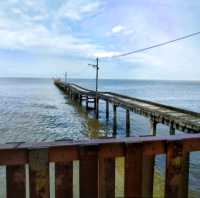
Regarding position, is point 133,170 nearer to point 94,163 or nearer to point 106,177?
point 106,177

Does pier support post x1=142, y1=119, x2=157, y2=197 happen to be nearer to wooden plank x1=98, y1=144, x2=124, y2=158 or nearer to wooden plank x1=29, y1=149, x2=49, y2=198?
wooden plank x1=98, y1=144, x2=124, y2=158

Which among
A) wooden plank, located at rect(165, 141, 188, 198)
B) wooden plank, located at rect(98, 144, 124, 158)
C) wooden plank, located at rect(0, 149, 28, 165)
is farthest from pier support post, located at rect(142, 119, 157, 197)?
wooden plank, located at rect(0, 149, 28, 165)

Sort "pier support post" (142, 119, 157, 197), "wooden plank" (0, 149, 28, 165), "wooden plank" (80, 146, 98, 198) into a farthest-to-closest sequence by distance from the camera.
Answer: "pier support post" (142, 119, 157, 197)
"wooden plank" (80, 146, 98, 198)
"wooden plank" (0, 149, 28, 165)

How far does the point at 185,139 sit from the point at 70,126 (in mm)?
22110

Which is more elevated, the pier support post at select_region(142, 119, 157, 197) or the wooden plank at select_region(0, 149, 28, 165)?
the wooden plank at select_region(0, 149, 28, 165)

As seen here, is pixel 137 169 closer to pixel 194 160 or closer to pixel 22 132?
pixel 194 160

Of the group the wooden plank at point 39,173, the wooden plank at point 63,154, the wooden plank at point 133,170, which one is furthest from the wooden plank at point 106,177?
the wooden plank at point 39,173

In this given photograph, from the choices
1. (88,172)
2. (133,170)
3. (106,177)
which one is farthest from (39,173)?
(133,170)

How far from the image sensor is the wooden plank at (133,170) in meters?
2.52

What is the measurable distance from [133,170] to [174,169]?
1.41 feet

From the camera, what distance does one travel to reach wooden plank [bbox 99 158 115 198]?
2520mm

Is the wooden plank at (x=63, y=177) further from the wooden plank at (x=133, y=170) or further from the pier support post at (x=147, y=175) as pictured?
the pier support post at (x=147, y=175)

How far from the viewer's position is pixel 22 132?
20.6 meters

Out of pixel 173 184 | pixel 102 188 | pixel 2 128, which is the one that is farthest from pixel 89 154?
pixel 2 128
